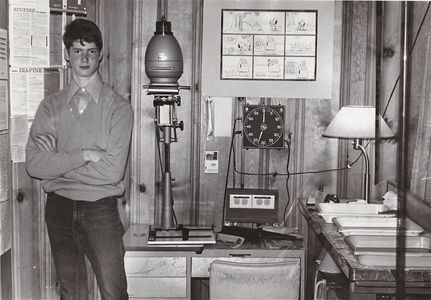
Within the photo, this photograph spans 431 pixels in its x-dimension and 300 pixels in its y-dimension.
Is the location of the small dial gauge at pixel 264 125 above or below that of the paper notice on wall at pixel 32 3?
below

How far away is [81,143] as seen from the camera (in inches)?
134

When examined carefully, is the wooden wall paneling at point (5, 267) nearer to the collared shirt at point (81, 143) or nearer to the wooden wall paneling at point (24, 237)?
the wooden wall paneling at point (24, 237)

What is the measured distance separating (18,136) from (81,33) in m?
0.63

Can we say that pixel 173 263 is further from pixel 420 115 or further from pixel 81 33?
pixel 420 115

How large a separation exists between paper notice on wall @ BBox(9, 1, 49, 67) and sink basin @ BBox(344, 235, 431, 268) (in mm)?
1676

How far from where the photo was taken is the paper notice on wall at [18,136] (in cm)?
317

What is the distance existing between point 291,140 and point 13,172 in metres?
1.58

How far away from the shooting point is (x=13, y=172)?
322cm

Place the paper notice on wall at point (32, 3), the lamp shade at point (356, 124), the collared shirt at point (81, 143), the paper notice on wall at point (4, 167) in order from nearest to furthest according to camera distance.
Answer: the paper notice on wall at point (4, 167) < the paper notice on wall at point (32, 3) < the collared shirt at point (81, 143) < the lamp shade at point (356, 124)

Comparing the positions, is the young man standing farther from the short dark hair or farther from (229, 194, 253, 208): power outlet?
(229, 194, 253, 208): power outlet

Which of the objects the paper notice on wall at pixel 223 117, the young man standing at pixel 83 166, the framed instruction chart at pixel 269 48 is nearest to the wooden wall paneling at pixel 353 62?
the framed instruction chart at pixel 269 48

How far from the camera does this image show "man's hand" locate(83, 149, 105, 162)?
3307mm

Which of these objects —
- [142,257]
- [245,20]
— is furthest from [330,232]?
[245,20]

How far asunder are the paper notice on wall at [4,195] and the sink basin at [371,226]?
1471 mm
